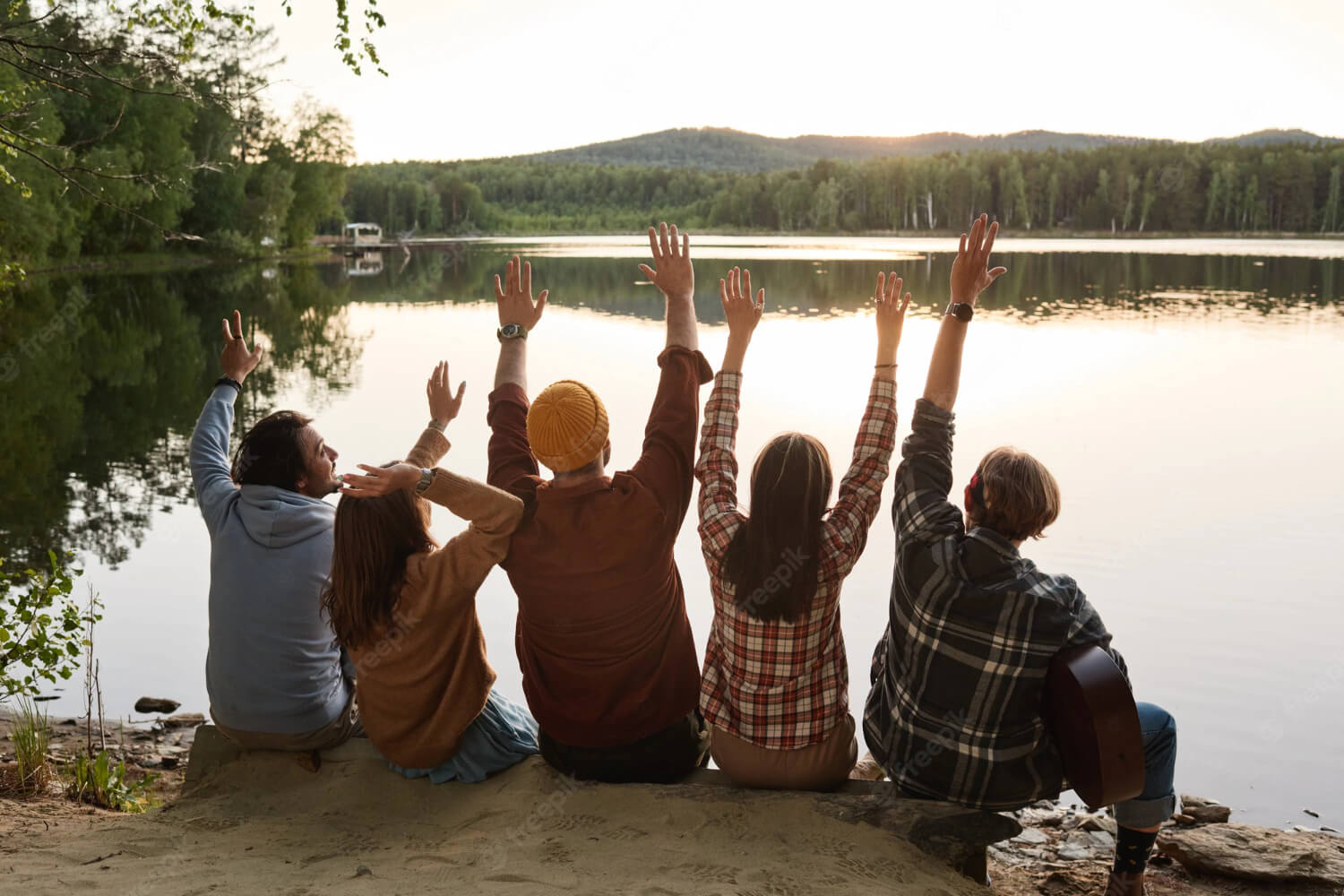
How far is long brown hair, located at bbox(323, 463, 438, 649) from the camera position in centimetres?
289

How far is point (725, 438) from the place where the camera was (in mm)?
3053

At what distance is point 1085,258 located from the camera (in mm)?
43125

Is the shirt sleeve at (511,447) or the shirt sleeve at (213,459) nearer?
the shirt sleeve at (511,447)

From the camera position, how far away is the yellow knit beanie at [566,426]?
2.75 metres

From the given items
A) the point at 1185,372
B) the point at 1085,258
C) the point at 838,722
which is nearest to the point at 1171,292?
the point at 1185,372

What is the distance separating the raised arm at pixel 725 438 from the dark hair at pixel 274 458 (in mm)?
1196

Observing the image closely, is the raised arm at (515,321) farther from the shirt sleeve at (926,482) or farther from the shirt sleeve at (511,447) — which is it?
the shirt sleeve at (926,482)

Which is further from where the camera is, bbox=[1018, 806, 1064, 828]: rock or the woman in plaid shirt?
bbox=[1018, 806, 1064, 828]: rock

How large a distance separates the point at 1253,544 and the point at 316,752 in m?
6.93

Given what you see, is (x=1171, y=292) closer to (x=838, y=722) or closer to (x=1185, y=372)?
(x=1185, y=372)

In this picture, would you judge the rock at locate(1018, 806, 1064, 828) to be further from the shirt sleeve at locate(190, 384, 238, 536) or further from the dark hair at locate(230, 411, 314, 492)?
the shirt sleeve at locate(190, 384, 238, 536)

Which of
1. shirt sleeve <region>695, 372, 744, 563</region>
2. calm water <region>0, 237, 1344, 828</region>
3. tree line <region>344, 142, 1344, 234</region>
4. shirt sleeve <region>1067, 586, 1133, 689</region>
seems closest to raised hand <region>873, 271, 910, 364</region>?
shirt sleeve <region>695, 372, 744, 563</region>

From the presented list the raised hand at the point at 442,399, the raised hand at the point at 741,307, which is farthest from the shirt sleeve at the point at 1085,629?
the raised hand at the point at 442,399

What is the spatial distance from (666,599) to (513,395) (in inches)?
31.0
